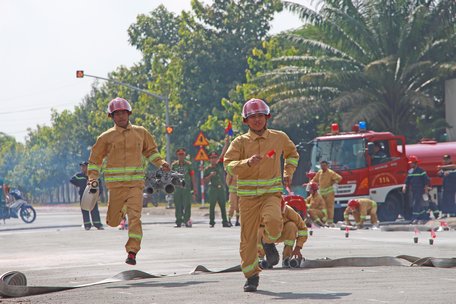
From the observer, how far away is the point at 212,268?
14.8m

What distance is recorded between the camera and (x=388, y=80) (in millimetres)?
42406

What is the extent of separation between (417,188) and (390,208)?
2.00 m

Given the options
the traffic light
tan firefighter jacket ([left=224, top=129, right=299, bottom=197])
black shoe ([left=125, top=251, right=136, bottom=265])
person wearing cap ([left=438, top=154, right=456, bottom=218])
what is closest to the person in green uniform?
person wearing cap ([left=438, top=154, right=456, bottom=218])

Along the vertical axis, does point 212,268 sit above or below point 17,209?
below

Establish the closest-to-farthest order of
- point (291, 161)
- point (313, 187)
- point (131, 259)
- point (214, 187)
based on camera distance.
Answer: point (291, 161), point (131, 259), point (313, 187), point (214, 187)

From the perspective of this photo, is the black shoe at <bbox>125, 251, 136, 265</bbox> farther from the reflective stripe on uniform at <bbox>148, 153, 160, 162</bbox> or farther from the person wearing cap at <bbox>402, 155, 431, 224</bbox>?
the person wearing cap at <bbox>402, 155, 431, 224</bbox>

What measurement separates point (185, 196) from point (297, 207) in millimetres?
5319

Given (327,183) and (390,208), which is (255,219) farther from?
(390,208)

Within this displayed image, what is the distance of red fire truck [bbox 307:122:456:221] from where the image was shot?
3144cm

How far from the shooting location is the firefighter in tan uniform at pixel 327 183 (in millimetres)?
28891

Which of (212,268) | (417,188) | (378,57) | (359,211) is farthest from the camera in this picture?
(378,57)

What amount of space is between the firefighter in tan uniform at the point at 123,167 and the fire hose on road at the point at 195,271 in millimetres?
935

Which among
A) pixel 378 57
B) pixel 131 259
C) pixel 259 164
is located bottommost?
pixel 131 259

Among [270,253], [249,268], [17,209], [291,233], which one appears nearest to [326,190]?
[17,209]
